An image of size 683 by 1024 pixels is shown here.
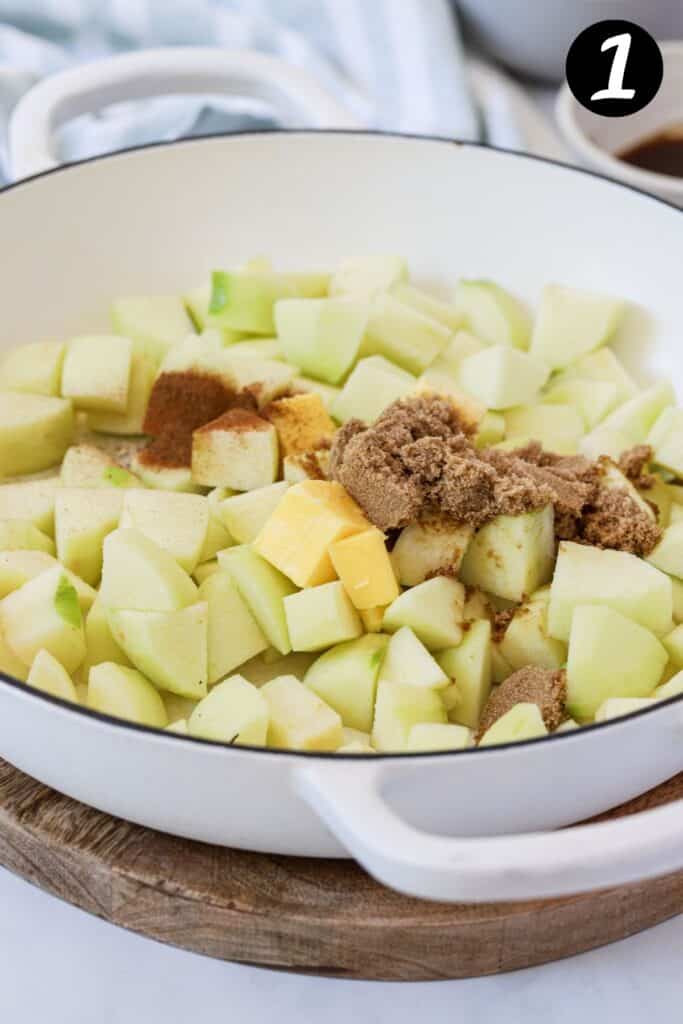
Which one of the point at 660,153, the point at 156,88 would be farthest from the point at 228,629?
the point at 660,153

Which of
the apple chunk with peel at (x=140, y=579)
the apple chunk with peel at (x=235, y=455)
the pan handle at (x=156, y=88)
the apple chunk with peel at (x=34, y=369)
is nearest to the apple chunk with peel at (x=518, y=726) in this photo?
the apple chunk with peel at (x=140, y=579)

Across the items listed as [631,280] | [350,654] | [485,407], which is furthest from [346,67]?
[350,654]

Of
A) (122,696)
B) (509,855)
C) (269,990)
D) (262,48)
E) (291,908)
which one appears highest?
(262,48)

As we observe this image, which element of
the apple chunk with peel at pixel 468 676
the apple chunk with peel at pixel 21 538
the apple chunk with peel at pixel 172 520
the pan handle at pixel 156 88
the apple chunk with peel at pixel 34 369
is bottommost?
the apple chunk with peel at pixel 468 676

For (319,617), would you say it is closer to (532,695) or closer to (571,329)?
(532,695)

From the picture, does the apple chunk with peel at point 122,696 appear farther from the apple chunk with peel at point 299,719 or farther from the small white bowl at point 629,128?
the small white bowl at point 629,128
